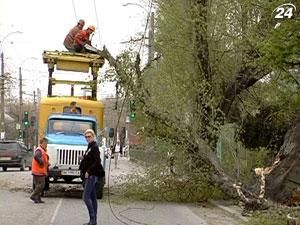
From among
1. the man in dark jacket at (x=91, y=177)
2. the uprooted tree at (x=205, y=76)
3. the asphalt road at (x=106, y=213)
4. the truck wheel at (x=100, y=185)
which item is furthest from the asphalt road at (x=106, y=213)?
the uprooted tree at (x=205, y=76)

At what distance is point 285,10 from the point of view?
43.3ft

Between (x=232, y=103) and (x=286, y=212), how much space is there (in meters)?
9.62

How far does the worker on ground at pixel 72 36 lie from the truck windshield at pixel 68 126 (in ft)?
10.3

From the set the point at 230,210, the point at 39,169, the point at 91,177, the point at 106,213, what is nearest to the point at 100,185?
the point at 106,213

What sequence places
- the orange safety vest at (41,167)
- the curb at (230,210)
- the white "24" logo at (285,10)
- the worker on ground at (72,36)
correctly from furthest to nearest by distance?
the worker on ground at (72,36) < the orange safety vest at (41,167) < the curb at (230,210) < the white "24" logo at (285,10)

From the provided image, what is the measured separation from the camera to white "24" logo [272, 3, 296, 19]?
13.1 metres

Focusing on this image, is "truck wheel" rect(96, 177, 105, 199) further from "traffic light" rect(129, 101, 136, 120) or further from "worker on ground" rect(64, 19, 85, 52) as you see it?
"worker on ground" rect(64, 19, 85, 52)

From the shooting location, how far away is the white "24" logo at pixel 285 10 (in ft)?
42.8

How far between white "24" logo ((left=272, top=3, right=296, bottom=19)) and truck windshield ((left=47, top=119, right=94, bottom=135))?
28.4 ft

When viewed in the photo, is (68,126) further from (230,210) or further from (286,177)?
(286,177)

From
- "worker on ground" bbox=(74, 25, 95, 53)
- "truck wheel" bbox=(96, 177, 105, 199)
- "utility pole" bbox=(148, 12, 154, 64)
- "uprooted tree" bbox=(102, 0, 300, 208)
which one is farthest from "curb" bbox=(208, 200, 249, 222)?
"worker on ground" bbox=(74, 25, 95, 53)

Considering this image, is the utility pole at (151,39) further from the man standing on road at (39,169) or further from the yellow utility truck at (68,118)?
the man standing on road at (39,169)

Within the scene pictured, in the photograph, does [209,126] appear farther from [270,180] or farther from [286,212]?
[286,212]

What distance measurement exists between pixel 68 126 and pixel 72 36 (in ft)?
11.8
